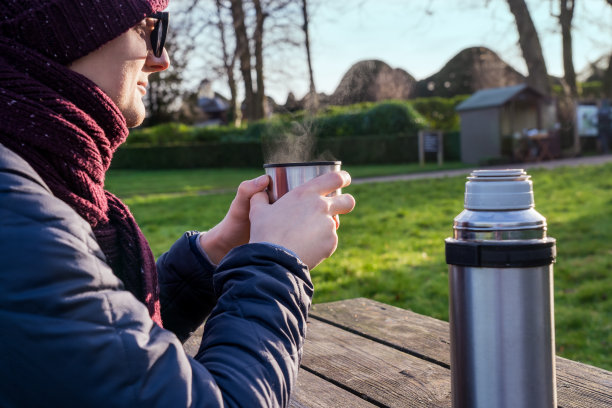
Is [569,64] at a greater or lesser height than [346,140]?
greater

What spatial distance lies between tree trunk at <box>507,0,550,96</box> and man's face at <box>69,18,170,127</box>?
780 inches

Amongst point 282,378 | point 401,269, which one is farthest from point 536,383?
point 401,269

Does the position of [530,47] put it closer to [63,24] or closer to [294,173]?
[294,173]

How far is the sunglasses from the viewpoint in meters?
1.30

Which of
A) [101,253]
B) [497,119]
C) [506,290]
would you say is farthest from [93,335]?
[497,119]

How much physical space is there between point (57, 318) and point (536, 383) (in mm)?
792

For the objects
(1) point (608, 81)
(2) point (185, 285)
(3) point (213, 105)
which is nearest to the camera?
(2) point (185, 285)

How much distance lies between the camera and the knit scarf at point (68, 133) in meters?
0.99

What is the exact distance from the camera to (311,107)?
1.73m

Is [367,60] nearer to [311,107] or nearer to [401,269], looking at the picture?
[311,107]

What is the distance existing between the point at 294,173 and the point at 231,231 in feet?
1.30

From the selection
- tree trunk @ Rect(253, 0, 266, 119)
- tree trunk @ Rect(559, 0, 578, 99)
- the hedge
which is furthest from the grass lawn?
tree trunk @ Rect(559, 0, 578, 99)

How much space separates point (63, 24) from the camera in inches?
42.6

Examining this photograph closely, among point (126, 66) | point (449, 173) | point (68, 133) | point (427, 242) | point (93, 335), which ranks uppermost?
point (126, 66)
